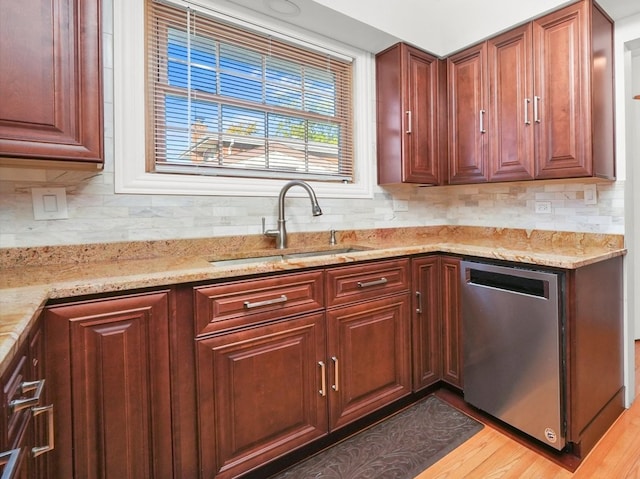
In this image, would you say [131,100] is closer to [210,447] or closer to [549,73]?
[210,447]

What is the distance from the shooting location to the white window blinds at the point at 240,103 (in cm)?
172

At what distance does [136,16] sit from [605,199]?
2633mm

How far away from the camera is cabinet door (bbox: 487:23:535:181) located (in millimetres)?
1953

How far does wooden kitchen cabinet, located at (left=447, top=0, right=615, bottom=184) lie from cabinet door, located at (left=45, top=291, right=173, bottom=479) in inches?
79.5

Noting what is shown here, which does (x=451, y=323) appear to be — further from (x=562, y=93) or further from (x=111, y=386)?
(x=111, y=386)

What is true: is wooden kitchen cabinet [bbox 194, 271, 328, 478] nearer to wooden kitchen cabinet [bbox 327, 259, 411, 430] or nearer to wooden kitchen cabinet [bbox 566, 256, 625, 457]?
wooden kitchen cabinet [bbox 327, 259, 411, 430]

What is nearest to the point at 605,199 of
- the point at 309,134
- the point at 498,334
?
the point at 498,334

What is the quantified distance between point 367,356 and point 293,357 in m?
0.44

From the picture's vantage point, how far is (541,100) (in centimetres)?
190

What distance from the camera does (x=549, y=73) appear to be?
6.12 feet

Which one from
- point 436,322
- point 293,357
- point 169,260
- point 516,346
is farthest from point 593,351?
point 169,260

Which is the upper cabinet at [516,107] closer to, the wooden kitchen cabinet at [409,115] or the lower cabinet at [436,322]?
the wooden kitchen cabinet at [409,115]

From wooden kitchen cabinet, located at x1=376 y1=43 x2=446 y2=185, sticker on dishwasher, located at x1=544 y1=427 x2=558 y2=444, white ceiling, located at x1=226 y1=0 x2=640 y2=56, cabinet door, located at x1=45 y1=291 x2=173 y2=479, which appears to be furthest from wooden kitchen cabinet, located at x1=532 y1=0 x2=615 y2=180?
cabinet door, located at x1=45 y1=291 x2=173 y2=479

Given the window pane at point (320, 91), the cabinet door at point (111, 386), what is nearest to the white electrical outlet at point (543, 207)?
the window pane at point (320, 91)
